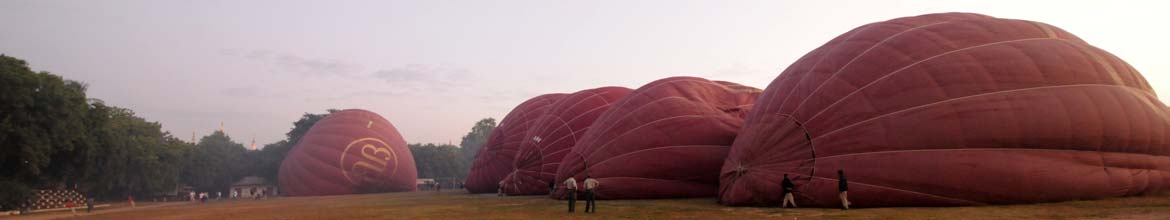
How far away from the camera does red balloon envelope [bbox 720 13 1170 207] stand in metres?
13.6

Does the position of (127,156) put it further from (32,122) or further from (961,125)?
(961,125)

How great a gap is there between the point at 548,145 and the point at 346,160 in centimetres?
2314

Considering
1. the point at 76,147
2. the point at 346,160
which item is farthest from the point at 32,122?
the point at 346,160

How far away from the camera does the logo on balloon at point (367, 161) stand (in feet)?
154

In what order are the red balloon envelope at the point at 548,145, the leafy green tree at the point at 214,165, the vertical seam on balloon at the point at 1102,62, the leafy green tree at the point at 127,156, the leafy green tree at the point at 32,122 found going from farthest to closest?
the leafy green tree at the point at 214,165 → the leafy green tree at the point at 127,156 → the red balloon envelope at the point at 548,145 → the leafy green tree at the point at 32,122 → the vertical seam on balloon at the point at 1102,62

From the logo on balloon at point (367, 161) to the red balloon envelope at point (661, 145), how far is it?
26.8 metres

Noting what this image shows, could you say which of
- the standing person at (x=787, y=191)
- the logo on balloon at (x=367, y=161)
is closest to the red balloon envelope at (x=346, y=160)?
the logo on balloon at (x=367, y=161)

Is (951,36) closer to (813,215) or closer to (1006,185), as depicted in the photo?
(1006,185)

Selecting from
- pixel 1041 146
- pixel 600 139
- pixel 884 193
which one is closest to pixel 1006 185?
pixel 1041 146

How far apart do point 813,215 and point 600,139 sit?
1098 cm

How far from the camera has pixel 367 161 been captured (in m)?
47.9

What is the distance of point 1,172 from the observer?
30.3 m

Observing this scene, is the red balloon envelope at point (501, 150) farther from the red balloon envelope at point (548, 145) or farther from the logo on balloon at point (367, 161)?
the logo on balloon at point (367, 161)

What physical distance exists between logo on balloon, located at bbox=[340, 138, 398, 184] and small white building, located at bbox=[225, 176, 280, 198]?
1612cm
